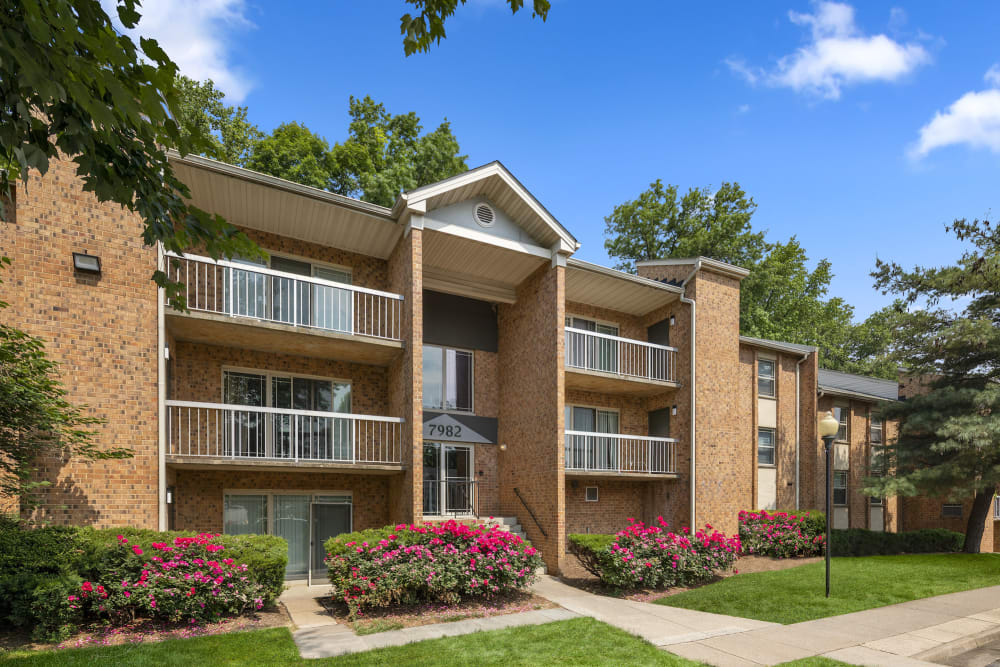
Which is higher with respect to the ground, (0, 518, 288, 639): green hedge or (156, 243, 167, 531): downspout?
(156, 243, 167, 531): downspout

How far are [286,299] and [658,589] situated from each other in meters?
9.16

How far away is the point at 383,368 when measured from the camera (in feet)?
46.9

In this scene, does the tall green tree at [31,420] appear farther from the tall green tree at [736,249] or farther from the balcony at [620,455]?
the tall green tree at [736,249]

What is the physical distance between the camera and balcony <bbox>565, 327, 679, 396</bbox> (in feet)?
50.5

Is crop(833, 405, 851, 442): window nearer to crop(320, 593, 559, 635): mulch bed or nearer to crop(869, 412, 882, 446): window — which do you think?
crop(869, 412, 882, 446): window

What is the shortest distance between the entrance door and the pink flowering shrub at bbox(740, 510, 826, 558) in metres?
10.4

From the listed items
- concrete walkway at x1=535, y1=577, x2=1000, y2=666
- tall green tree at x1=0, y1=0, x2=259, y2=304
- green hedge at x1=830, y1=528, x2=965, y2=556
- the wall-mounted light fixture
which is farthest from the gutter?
tall green tree at x1=0, y1=0, x2=259, y2=304

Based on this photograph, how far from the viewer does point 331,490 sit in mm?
13219

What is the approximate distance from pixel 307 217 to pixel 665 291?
366 inches

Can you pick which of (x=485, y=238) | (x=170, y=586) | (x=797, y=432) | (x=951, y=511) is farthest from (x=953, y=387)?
(x=170, y=586)

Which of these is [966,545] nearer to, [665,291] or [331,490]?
[665,291]

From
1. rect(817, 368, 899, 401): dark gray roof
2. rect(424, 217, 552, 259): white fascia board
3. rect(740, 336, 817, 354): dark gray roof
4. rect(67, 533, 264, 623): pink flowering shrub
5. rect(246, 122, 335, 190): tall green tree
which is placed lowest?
rect(67, 533, 264, 623): pink flowering shrub

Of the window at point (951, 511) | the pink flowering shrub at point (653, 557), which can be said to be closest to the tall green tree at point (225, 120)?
the pink flowering shrub at point (653, 557)

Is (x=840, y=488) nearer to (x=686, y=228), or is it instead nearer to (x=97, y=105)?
(x=686, y=228)
